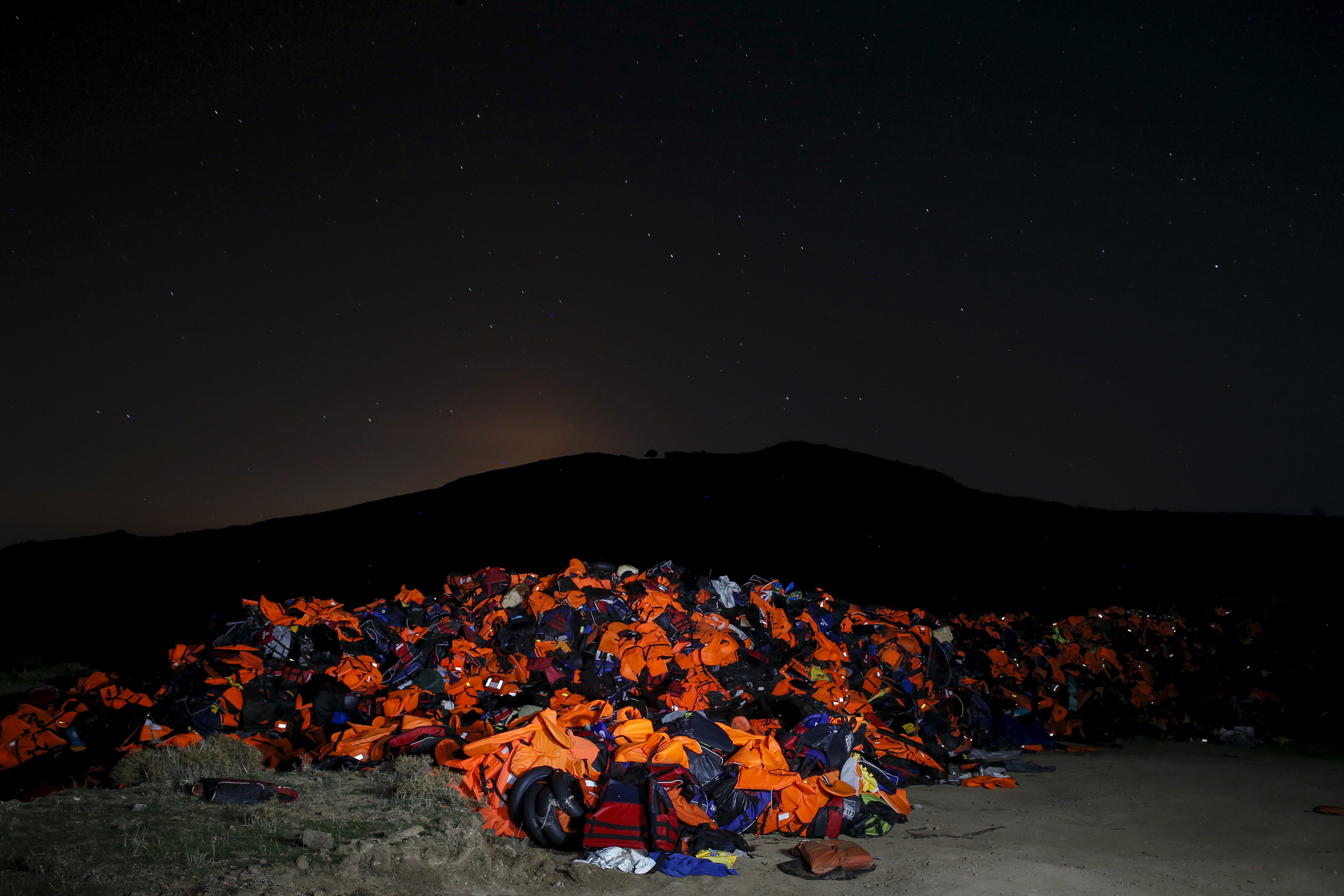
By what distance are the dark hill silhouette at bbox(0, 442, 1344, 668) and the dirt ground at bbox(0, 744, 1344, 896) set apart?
14.1m

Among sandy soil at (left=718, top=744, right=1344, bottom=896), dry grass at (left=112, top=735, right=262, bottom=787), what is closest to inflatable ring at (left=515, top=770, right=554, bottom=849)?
sandy soil at (left=718, top=744, right=1344, bottom=896)

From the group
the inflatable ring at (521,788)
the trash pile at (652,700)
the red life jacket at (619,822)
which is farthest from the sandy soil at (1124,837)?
the inflatable ring at (521,788)

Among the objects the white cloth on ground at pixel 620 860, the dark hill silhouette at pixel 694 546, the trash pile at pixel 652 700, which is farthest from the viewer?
the dark hill silhouette at pixel 694 546

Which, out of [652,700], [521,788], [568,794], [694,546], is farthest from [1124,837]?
[694,546]

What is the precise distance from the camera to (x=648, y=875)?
4.22m

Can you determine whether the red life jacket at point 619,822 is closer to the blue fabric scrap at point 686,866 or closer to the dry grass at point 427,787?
the blue fabric scrap at point 686,866

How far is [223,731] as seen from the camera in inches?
248

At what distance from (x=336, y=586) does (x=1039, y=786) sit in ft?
84.5

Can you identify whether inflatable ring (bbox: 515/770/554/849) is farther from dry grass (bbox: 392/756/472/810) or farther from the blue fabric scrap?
the blue fabric scrap

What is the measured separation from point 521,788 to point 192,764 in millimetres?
2416

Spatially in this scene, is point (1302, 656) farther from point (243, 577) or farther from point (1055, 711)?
point (243, 577)

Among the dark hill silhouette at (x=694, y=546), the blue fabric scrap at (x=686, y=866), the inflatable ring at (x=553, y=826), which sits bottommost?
the blue fabric scrap at (x=686, y=866)

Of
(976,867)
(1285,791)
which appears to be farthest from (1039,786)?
(976,867)

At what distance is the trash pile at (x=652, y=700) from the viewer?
4922mm
